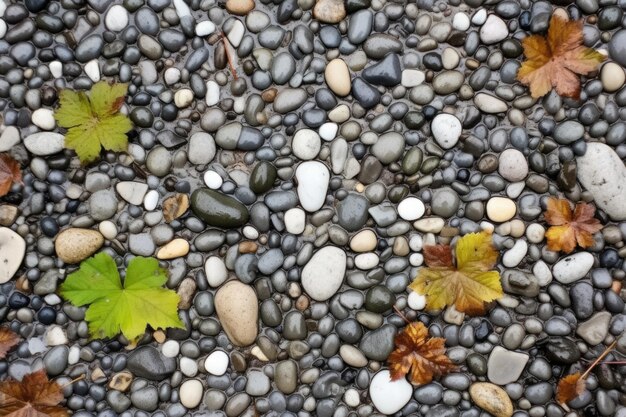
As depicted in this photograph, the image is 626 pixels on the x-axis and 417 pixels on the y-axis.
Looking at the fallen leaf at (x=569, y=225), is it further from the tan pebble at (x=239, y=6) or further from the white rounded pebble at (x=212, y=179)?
the tan pebble at (x=239, y=6)

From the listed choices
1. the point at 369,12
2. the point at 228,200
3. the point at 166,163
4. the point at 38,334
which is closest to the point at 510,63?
the point at 369,12

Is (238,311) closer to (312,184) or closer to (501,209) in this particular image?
(312,184)

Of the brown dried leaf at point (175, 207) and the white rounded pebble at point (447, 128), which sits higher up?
the white rounded pebble at point (447, 128)

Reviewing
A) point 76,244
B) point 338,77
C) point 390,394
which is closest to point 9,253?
point 76,244

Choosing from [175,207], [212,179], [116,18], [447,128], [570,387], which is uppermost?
[116,18]

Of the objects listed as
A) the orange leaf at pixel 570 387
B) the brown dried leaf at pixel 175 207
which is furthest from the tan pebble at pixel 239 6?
the orange leaf at pixel 570 387
